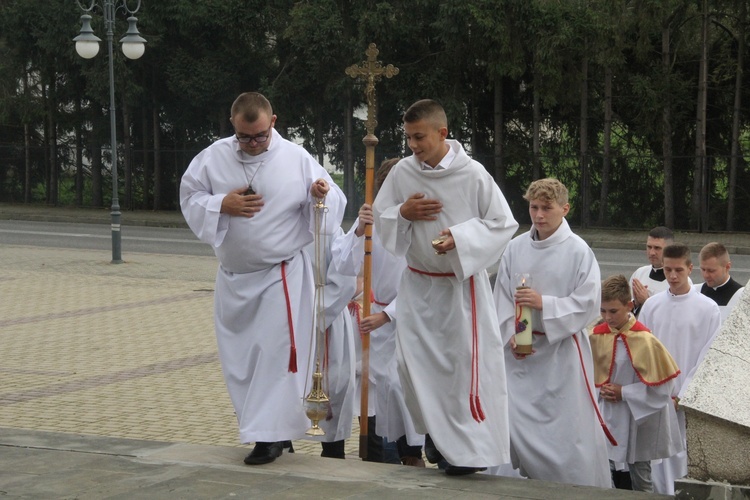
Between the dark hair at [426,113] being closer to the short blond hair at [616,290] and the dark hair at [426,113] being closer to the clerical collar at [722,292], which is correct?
the short blond hair at [616,290]

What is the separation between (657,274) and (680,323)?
3.31 feet

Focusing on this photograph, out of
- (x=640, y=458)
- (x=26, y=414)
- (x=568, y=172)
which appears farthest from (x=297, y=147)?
(x=568, y=172)

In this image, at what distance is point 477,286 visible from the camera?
5840 millimetres

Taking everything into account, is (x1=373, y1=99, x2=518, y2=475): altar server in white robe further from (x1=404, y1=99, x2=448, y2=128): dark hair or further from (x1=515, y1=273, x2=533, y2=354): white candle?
(x1=515, y1=273, x2=533, y2=354): white candle

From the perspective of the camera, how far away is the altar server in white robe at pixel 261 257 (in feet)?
20.1

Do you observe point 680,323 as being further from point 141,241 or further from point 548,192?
point 141,241

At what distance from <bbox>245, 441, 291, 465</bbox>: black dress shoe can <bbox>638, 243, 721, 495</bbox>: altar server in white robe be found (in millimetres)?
2152

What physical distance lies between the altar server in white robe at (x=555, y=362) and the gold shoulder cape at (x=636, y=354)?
0.23 metres

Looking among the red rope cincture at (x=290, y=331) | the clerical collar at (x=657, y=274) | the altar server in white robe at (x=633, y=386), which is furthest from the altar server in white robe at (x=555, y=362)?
the clerical collar at (x=657, y=274)

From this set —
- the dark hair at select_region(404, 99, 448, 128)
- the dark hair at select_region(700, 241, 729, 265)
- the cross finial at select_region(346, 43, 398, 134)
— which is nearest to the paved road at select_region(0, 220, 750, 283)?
the dark hair at select_region(700, 241, 729, 265)

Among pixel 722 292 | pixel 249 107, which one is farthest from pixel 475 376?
pixel 722 292

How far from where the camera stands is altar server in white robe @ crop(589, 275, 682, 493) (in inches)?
251

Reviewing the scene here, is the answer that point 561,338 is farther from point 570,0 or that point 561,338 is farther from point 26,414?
point 570,0

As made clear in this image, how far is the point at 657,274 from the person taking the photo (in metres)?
7.79
